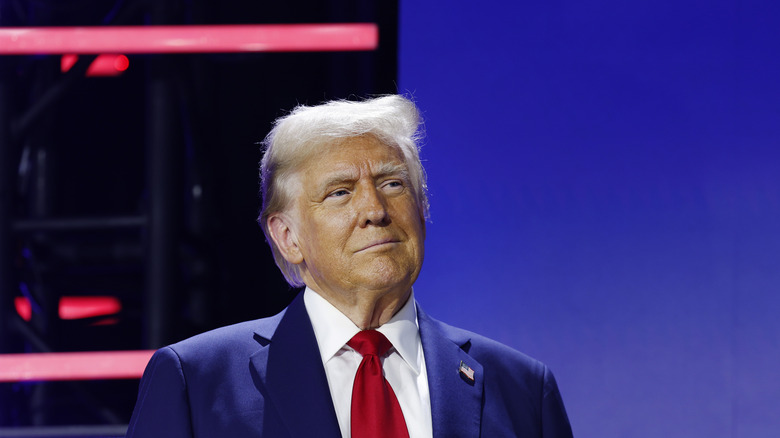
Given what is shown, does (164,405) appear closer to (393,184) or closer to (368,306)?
(368,306)

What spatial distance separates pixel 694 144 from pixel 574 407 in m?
0.75

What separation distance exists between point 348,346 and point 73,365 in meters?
1.03

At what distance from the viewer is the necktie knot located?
4.18ft

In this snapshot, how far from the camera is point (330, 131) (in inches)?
52.1

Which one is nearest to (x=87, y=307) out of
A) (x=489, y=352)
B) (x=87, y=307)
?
(x=87, y=307)

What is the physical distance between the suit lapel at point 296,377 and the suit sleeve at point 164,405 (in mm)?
117

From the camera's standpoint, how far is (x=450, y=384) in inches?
50.0

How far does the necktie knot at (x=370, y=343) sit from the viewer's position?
128cm

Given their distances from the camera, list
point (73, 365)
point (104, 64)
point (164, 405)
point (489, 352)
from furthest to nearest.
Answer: point (104, 64)
point (73, 365)
point (489, 352)
point (164, 405)

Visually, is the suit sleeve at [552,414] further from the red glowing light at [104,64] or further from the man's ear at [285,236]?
the red glowing light at [104,64]

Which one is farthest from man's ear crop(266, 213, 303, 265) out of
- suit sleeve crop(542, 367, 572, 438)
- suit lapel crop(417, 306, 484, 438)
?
suit sleeve crop(542, 367, 572, 438)

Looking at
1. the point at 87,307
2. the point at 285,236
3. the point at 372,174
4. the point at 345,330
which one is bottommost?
the point at 87,307

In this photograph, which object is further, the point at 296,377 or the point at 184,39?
the point at 184,39

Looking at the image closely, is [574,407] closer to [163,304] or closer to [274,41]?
[163,304]
